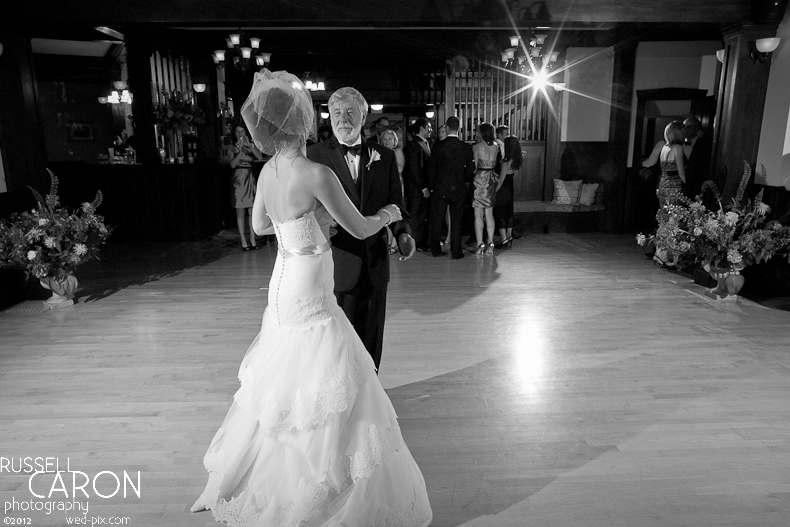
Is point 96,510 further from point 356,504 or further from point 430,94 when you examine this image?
point 430,94

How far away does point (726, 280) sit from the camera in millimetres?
5277

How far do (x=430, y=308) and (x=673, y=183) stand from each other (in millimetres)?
3387

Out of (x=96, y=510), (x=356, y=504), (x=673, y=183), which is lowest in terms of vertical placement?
(x=96, y=510)

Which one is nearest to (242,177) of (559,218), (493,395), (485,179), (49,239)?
(49,239)

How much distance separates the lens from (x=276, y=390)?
2.16 meters

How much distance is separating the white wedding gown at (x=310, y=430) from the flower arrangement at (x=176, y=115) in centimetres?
734

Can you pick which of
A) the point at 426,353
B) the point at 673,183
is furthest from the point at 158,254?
the point at 673,183

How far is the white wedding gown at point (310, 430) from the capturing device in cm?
211

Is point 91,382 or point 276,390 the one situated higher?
point 276,390

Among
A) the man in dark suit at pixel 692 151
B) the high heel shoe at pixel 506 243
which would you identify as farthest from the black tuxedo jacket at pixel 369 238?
the high heel shoe at pixel 506 243

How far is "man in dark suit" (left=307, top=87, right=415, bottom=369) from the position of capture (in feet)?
9.27

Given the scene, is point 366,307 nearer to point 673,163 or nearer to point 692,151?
point 673,163

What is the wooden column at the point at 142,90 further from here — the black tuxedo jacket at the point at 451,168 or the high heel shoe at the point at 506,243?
the high heel shoe at the point at 506,243

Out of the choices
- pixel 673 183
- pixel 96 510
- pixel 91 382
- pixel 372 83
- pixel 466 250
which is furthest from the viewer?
pixel 372 83
